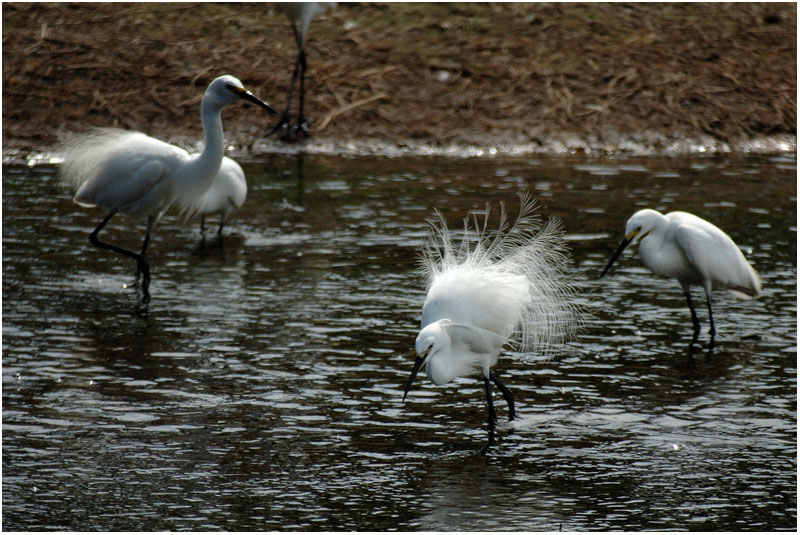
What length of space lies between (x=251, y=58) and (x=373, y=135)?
8.52 ft

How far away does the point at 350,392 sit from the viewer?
7383 millimetres

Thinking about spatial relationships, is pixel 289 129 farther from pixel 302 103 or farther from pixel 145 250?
pixel 145 250

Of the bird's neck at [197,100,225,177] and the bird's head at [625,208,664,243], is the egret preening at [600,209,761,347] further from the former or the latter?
the bird's neck at [197,100,225,177]

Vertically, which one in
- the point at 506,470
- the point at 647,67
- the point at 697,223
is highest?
the point at 647,67

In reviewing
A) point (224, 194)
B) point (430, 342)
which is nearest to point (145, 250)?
point (224, 194)

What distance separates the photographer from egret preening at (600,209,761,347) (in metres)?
8.66

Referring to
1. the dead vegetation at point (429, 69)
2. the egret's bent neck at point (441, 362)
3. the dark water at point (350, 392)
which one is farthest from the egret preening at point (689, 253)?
the dead vegetation at point (429, 69)

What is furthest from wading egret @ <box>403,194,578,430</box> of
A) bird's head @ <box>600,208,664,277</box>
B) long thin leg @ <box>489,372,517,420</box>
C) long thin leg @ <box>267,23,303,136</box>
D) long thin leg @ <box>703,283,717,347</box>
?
long thin leg @ <box>267,23,303,136</box>

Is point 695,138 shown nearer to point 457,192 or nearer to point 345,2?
point 457,192

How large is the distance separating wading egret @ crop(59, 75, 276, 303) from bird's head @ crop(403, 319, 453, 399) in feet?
12.1

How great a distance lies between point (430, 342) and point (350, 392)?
1.31m

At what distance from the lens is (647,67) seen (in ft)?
54.0

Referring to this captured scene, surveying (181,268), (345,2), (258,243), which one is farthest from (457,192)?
(345,2)

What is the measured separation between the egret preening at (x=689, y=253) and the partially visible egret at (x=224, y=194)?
3958 mm
